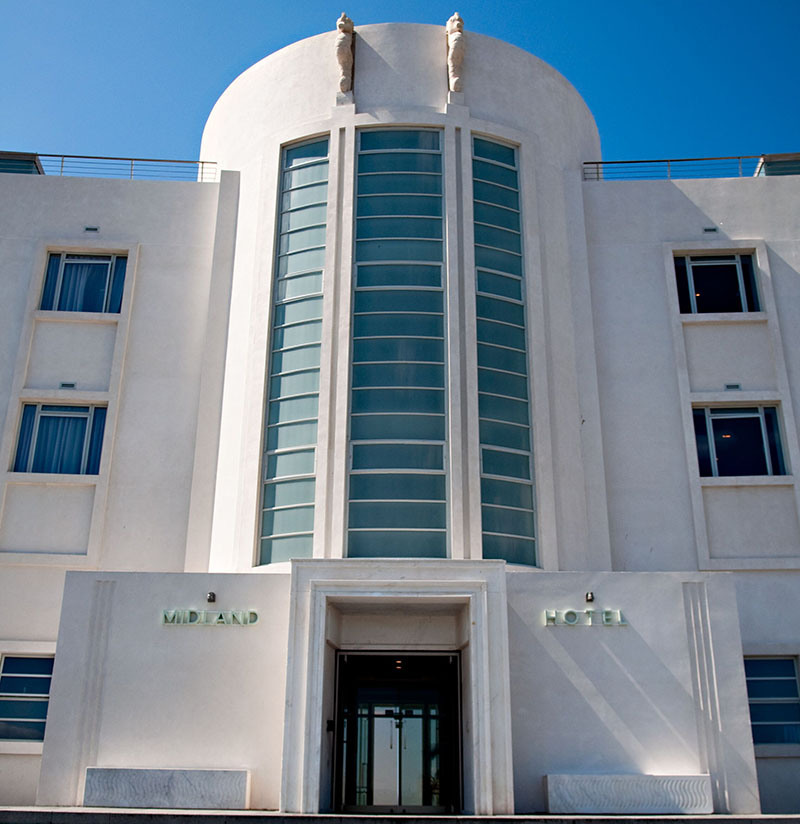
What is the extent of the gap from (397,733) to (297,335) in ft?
28.2

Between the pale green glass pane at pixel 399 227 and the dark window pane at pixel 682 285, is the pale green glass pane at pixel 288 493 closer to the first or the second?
the pale green glass pane at pixel 399 227

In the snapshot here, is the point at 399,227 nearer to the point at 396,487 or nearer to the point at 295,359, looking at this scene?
the point at 295,359

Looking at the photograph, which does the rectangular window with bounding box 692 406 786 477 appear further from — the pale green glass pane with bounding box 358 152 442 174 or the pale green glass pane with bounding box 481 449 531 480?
the pale green glass pane with bounding box 358 152 442 174

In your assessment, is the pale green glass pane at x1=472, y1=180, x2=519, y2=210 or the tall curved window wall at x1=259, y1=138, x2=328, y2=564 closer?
the tall curved window wall at x1=259, y1=138, x2=328, y2=564

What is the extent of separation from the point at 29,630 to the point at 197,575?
Answer: 5.01 meters

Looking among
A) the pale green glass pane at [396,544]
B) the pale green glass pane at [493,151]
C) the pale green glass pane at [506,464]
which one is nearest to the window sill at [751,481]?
the pale green glass pane at [506,464]

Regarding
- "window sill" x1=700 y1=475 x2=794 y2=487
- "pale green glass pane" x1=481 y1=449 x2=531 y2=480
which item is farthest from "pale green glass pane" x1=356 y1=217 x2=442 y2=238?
"window sill" x1=700 y1=475 x2=794 y2=487

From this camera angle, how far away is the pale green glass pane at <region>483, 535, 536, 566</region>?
19.2 meters

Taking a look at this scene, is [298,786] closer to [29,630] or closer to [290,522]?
[290,522]

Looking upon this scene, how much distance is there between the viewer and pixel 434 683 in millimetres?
19406

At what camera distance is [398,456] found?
64.4ft

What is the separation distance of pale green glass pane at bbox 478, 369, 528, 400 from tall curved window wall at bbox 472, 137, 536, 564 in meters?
0.02

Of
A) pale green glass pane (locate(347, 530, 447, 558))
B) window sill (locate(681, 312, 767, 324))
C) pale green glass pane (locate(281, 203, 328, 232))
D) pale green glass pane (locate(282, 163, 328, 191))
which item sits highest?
pale green glass pane (locate(282, 163, 328, 191))

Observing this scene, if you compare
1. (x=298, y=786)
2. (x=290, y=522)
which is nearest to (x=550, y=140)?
(x=290, y=522)
